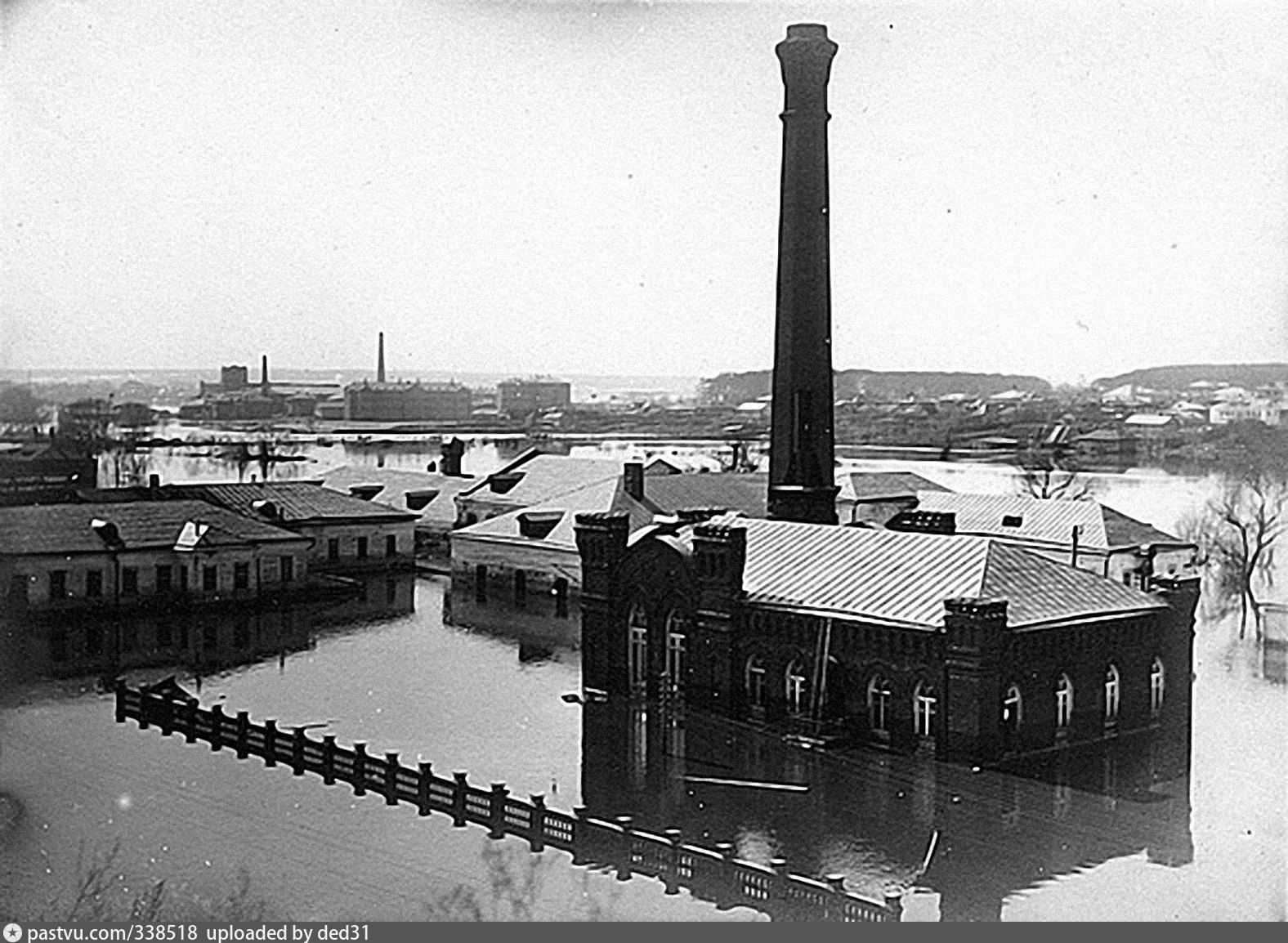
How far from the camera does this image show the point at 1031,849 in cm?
477

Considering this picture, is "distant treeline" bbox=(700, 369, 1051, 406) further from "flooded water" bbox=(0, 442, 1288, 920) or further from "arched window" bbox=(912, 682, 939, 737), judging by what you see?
"arched window" bbox=(912, 682, 939, 737)

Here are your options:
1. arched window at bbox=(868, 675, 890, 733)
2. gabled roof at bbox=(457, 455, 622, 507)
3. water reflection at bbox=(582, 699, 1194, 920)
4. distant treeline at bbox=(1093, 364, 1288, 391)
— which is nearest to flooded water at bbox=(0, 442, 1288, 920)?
water reflection at bbox=(582, 699, 1194, 920)

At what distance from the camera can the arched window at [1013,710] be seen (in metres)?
5.02

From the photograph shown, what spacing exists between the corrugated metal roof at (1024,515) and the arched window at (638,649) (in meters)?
1.12

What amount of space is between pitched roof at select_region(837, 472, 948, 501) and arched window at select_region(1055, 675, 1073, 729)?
0.94 meters

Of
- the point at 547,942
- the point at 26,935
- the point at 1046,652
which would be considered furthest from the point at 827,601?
the point at 26,935

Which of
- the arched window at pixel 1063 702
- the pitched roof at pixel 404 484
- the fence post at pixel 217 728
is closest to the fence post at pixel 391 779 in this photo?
the fence post at pixel 217 728

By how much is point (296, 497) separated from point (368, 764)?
1.23 meters

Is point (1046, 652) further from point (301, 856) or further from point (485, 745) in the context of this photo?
point (301, 856)

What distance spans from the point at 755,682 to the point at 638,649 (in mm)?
470

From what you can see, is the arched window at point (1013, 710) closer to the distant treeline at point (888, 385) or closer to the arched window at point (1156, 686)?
the arched window at point (1156, 686)

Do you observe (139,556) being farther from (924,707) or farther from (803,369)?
(924,707)

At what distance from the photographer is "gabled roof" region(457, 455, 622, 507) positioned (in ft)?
19.2

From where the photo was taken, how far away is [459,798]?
5.06 metres
